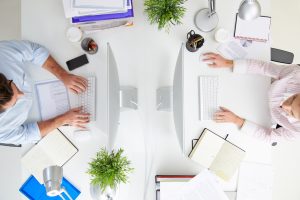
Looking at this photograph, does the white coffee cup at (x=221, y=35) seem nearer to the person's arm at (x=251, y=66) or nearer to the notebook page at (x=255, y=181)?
the person's arm at (x=251, y=66)

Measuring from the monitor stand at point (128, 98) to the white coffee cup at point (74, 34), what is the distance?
1.29ft

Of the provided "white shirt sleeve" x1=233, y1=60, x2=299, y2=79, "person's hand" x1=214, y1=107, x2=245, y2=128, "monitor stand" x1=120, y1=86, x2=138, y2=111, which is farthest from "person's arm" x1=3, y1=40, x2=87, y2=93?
"white shirt sleeve" x1=233, y1=60, x2=299, y2=79

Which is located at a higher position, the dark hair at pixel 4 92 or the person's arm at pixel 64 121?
the dark hair at pixel 4 92

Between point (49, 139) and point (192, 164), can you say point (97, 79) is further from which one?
point (192, 164)

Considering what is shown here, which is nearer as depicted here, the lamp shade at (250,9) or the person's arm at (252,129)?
the lamp shade at (250,9)

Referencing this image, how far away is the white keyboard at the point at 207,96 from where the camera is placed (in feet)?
5.29

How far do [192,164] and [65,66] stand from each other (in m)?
0.95

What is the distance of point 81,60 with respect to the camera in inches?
63.5

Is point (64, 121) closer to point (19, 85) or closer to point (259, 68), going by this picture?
point (19, 85)

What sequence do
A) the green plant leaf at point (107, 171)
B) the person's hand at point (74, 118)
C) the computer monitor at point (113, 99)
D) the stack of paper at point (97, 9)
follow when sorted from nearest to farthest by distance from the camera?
1. the computer monitor at point (113, 99)
2. the green plant leaf at point (107, 171)
3. the stack of paper at point (97, 9)
4. the person's hand at point (74, 118)

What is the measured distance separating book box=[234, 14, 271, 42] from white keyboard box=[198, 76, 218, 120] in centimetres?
31

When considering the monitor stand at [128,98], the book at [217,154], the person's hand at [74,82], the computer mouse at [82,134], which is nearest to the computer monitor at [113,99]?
the monitor stand at [128,98]

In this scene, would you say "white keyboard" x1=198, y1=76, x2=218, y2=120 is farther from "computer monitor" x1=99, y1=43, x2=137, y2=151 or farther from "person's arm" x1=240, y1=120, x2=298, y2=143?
"computer monitor" x1=99, y1=43, x2=137, y2=151

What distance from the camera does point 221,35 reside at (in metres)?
1.61
